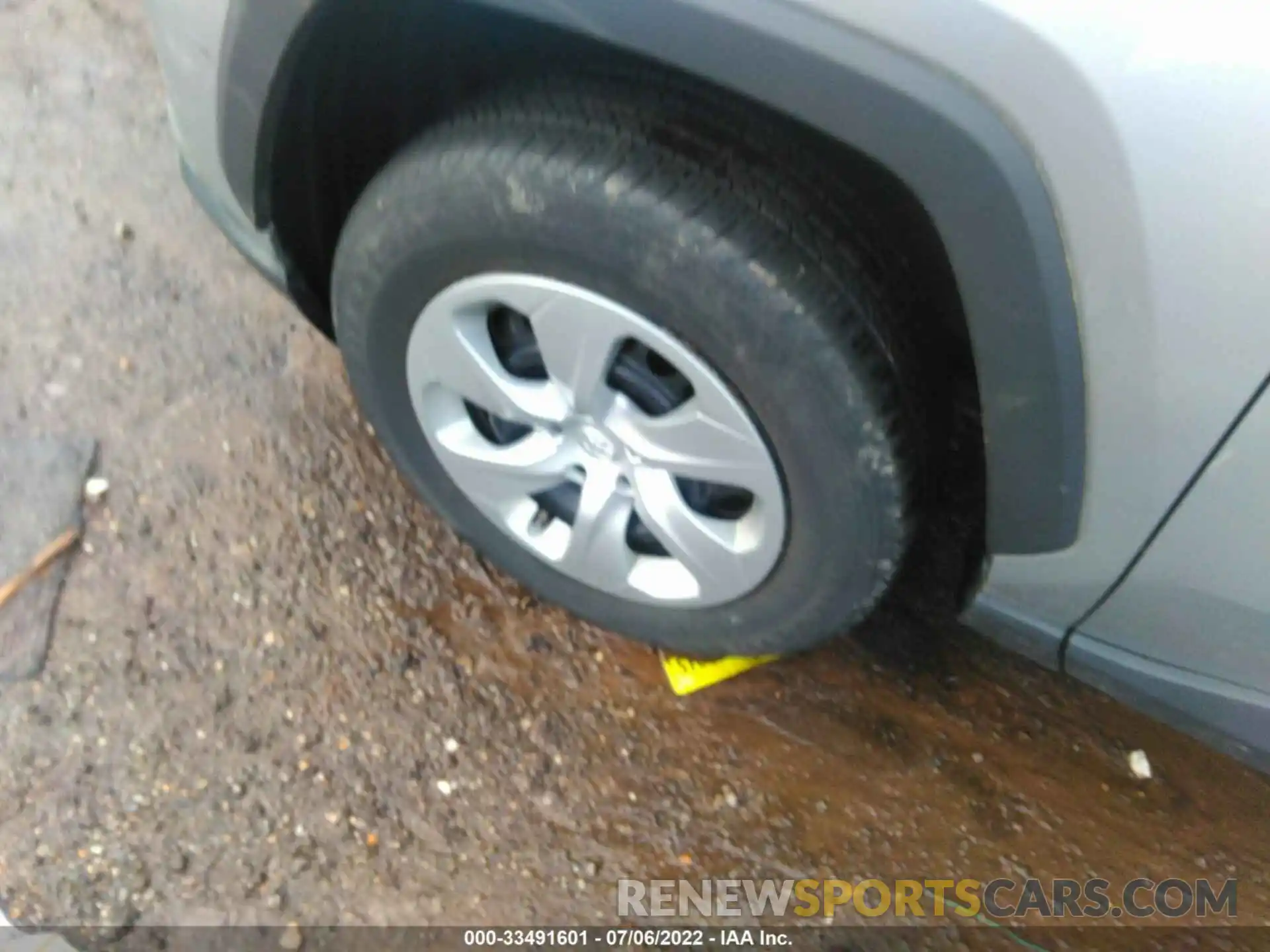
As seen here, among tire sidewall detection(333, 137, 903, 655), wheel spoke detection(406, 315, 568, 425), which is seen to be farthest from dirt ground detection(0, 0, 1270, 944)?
wheel spoke detection(406, 315, 568, 425)

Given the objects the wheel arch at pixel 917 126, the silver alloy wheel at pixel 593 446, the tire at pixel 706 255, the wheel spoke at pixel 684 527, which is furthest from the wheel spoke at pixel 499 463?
the wheel arch at pixel 917 126

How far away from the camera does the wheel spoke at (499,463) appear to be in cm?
131

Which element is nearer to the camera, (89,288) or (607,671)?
(607,671)

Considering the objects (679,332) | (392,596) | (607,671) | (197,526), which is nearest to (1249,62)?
(679,332)

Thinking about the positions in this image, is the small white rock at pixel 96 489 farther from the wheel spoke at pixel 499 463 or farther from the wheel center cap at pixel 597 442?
the wheel center cap at pixel 597 442

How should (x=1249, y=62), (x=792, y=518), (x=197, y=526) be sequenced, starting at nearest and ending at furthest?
1. (x=1249, y=62)
2. (x=792, y=518)
3. (x=197, y=526)

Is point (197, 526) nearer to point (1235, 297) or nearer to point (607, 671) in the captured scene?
point (607, 671)

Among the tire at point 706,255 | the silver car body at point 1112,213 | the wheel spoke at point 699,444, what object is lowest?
the wheel spoke at point 699,444

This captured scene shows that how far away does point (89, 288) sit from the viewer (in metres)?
1.88

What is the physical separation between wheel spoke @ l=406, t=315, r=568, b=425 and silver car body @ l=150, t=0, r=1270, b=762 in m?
0.33

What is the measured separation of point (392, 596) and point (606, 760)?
1.38 ft


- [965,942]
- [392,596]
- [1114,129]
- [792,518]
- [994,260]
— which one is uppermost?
[1114,129]

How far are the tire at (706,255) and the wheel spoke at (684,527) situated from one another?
3.8 inches

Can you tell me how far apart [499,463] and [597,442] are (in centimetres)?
16
